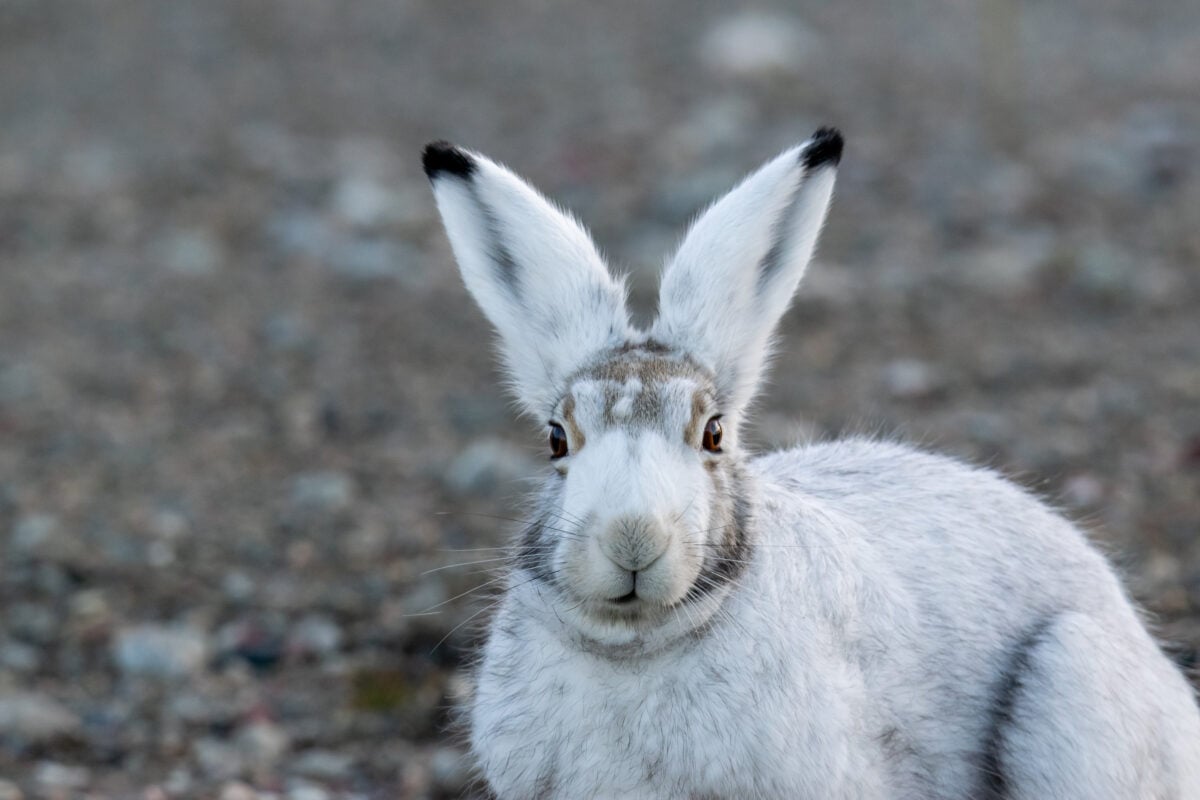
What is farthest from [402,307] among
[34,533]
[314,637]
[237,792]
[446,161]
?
[446,161]

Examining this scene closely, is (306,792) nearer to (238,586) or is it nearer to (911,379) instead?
(238,586)

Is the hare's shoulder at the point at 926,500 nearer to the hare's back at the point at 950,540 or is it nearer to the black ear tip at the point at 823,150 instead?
the hare's back at the point at 950,540

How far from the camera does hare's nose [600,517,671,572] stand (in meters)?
3.96

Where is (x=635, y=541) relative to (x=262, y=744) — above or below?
above

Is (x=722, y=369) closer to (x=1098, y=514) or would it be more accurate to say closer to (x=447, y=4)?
(x=1098, y=514)

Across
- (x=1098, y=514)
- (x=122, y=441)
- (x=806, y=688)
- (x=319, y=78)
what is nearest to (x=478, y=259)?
(x=806, y=688)

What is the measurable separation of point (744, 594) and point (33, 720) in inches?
115

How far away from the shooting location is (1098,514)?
680 cm

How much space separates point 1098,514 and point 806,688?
2.99m

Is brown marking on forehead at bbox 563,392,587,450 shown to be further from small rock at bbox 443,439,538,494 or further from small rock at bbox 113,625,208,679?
small rock at bbox 443,439,538,494

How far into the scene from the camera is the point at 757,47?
508 inches

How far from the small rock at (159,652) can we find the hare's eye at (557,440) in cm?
250

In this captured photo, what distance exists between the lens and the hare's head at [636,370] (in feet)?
13.3

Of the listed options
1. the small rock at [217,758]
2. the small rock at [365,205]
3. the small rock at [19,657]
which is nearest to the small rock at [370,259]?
the small rock at [365,205]
